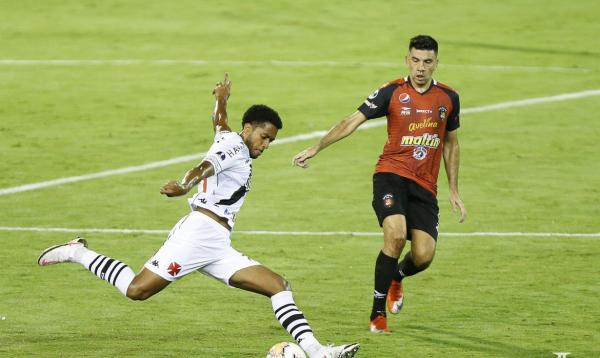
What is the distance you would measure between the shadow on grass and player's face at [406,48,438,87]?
2.51 meters

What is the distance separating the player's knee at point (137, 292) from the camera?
11.7 metres

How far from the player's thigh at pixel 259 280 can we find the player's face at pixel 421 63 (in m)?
3.00

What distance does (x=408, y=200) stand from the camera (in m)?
13.5

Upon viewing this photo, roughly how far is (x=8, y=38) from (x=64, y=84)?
4574mm

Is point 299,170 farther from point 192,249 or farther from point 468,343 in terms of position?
point 192,249

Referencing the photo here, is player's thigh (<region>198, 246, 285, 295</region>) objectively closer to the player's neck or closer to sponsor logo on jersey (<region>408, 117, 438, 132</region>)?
sponsor logo on jersey (<region>408, 117, 438, 132</region>)

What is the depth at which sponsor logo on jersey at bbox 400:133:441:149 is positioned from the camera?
13.5 m

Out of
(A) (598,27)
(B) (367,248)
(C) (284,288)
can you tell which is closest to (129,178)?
(B) (367,248)

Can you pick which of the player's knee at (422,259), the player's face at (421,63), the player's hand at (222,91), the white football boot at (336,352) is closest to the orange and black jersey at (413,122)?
the player's face at (421,63)

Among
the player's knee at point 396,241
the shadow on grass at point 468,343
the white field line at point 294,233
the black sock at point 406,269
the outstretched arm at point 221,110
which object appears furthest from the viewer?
the white field line at point 294,233

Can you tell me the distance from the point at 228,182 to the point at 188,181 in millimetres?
868

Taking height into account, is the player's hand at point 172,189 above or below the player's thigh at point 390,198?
below

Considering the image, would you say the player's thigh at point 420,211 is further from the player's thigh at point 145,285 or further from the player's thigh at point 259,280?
the player's thigh at point 145,285

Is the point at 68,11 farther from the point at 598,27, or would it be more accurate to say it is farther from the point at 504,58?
the point at 598,27
